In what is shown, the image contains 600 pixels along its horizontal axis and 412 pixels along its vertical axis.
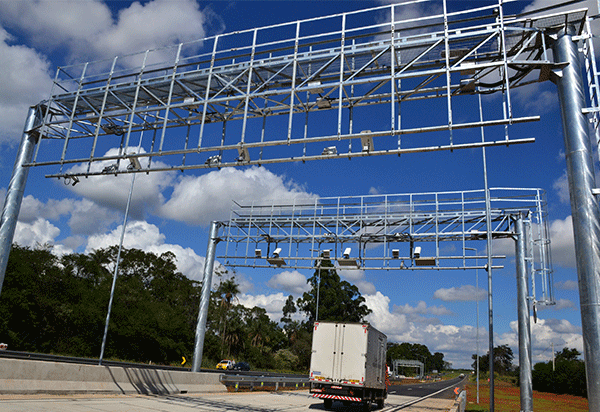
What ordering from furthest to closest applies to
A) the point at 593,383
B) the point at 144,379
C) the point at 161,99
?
the point at 144,379
the point at 161,99
the point at 593,383

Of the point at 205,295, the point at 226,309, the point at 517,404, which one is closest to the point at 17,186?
the point at 205,295

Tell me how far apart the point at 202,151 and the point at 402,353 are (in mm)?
199741

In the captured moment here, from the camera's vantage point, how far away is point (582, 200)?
8.66 m

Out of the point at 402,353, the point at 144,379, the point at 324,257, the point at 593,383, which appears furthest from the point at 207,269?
the point at 402,353

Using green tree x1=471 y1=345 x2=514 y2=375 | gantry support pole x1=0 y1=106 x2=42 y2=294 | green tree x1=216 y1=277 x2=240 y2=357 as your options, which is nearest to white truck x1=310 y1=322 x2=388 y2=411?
gantry support pole x1=0 y1=106 x2=42 y2=294

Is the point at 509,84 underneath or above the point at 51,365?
above

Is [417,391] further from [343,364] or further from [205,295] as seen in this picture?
[343,364]

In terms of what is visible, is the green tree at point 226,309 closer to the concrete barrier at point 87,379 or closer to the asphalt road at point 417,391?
the asphalt road at point 417,391

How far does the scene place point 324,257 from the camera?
2438cm

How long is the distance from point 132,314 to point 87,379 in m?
40.1

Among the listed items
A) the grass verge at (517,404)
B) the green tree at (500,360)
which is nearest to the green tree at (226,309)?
the grass verge at (517,404)

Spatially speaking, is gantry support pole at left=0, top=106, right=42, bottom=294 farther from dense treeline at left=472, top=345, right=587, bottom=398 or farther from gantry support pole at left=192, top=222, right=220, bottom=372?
dense treeline at left=472, top=345, right=587, bottom=398

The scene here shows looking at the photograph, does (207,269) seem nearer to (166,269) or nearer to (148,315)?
(148,315)

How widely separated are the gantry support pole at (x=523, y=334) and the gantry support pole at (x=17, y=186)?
2029 cm
